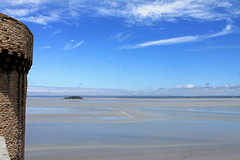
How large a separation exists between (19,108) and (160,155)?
33.2 feet

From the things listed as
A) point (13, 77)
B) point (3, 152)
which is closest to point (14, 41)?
point (13, 77)

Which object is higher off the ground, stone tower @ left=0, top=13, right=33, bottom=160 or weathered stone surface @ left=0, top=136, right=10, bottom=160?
stone tower @ left=0, top=13, right=33, bottom=160

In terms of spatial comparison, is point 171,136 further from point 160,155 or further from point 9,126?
point 9,126

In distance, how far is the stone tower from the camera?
273 inches

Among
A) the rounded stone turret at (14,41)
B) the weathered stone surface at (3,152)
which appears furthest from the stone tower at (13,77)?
the weathered stone surface at (3,152)

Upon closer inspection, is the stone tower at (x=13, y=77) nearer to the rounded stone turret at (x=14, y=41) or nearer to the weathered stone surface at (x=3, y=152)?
the rounded stone turret at (x=14, y=41)

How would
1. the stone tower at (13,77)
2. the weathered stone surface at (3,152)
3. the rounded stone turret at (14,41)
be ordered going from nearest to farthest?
the weathered stone surface at (3,152) → the rounded stone turret at (14,41) → the stone tower at (13,77)

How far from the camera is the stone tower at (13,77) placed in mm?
6922

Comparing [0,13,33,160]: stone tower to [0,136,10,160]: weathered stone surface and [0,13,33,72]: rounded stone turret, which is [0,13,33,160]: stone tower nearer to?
Answer: [0,13,33,72]: rounded stone turret

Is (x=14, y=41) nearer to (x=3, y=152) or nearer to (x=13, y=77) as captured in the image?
(x=13, y=77)

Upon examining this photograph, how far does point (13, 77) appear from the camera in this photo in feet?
24.7

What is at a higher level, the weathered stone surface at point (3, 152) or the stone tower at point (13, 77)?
the stone tower at point (13, 77)

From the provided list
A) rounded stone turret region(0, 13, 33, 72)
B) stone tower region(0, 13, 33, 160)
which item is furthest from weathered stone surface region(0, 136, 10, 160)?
rounded stone turret region(0, 13, 33, 72)

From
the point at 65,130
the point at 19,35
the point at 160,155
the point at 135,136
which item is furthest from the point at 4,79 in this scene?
the point at 65,130
